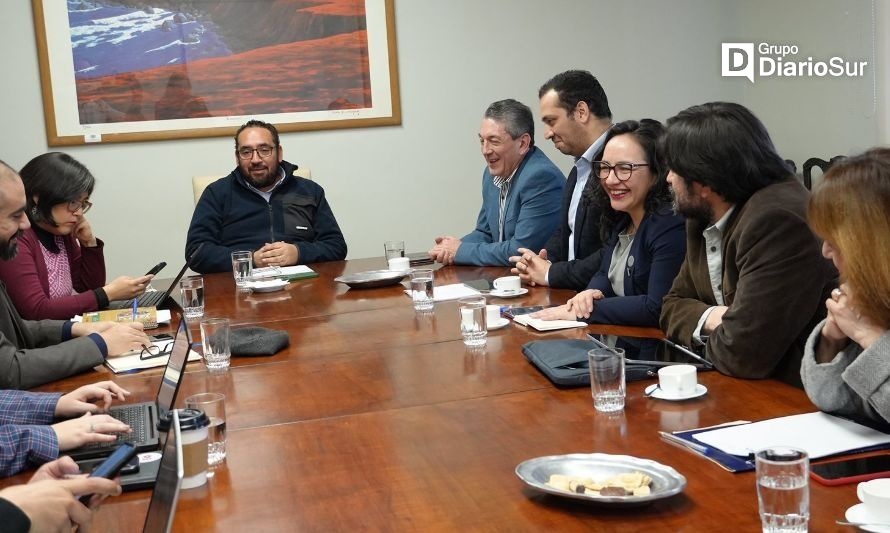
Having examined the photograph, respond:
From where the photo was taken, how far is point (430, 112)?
228 inches

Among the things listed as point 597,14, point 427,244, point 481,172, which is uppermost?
point 597,14

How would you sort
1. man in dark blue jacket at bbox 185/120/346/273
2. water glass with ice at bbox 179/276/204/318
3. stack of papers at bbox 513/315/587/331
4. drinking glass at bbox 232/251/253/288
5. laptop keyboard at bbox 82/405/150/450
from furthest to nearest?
1. man in dark blue jacket at bbox 185/120/346/273
2. drinking glass at bbox 232/251/253/288
3. water glass with ice at bbox 179/276/204/318
4. stack of papers at bbox 513/315/587/331
5. laptop keyboard at bbox 82/405/150/450

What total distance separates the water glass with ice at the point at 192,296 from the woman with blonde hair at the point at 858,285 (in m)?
2.05

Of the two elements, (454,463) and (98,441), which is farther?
(98,441)

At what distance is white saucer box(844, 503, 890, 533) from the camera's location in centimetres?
123

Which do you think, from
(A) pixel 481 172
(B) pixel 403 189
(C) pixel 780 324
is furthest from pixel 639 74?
(C) pixel 780 324

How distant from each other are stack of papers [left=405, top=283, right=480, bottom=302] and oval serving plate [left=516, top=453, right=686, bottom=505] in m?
1.77

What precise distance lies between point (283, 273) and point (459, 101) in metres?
2.12

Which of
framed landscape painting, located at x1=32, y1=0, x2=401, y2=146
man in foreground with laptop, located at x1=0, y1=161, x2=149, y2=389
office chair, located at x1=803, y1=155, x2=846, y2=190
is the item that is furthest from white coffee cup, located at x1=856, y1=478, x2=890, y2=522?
framed landscape painting, located at x1=32, y1=0, x2=401, y2=146

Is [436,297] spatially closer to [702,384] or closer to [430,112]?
[702,384]

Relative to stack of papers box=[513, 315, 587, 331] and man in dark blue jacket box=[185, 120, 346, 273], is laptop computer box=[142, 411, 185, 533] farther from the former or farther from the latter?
man in dark blue jacket box=[185, 120, 346, 273]

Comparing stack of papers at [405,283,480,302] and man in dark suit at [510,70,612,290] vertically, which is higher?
man in dark suit at [510,70,612,290]

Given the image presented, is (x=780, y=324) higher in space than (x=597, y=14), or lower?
lower

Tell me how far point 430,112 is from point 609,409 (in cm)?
414
